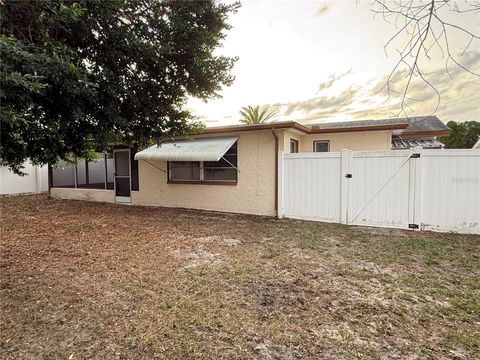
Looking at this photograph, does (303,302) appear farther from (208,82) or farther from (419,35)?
(208,82)

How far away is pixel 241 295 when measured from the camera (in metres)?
3.97

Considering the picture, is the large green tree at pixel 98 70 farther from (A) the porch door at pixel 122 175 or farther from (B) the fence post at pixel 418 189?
(A) the porch door at pixel 122 175

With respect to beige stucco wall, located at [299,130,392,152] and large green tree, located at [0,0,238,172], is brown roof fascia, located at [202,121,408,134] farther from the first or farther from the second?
large green tree, located at [0,0,238,172]

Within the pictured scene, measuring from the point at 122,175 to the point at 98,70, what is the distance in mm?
9153

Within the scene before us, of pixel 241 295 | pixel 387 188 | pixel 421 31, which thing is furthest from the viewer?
pixel 387 188

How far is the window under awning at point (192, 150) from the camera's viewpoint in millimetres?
9719

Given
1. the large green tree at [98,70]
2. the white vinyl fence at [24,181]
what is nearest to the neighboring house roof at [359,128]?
the large green tree at [98,70]

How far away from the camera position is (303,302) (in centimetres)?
377

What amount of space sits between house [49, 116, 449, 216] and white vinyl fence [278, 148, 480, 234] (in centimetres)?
96

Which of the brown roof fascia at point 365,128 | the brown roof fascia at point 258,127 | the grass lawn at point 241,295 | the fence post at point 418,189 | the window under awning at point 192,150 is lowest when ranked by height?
the grass lawn at point 241,295

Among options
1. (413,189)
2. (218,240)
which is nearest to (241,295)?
(218,240)

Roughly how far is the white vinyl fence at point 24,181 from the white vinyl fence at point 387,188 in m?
16.6

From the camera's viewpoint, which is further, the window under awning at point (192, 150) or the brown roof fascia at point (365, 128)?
the brown roof fascia at point (365, 128)

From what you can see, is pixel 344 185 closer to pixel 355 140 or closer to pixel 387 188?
pixel 387 188
